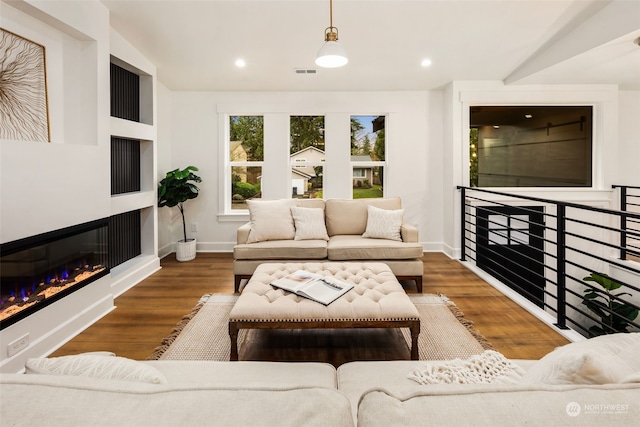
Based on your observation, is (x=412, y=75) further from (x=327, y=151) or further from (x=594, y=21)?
(x=594, y=21)

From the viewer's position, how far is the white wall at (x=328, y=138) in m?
5.48

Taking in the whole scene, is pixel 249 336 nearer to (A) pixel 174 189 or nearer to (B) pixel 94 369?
(B) pixel 94 369

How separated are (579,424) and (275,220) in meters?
3.62

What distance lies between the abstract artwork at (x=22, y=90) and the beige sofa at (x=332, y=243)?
188cm

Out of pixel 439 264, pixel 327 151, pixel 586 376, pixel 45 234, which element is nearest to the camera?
pixel 586 376

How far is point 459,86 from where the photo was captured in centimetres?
505

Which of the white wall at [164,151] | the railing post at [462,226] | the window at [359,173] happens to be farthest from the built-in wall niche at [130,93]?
the railing post at [462,226]

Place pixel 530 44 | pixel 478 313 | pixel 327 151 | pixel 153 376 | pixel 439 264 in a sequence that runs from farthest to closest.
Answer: pixel 327 151 → pixel 439 264 → pixel 530 44 → pixel 478 313 → pixel 153 376

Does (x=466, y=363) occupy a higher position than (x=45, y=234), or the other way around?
(x=45, y=234)

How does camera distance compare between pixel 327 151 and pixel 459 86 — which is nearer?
pixel 459 86

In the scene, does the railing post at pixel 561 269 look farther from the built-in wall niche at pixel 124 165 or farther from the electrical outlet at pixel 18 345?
the built-in wall niche at pixel 124 165

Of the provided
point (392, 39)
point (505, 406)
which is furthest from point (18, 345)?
point (392, 39)

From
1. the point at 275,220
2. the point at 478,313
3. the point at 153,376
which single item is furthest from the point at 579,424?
the point at 275,220

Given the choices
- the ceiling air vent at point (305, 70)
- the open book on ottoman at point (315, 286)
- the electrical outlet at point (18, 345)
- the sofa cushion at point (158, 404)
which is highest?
the ceiling air vent at point (305, 70)
